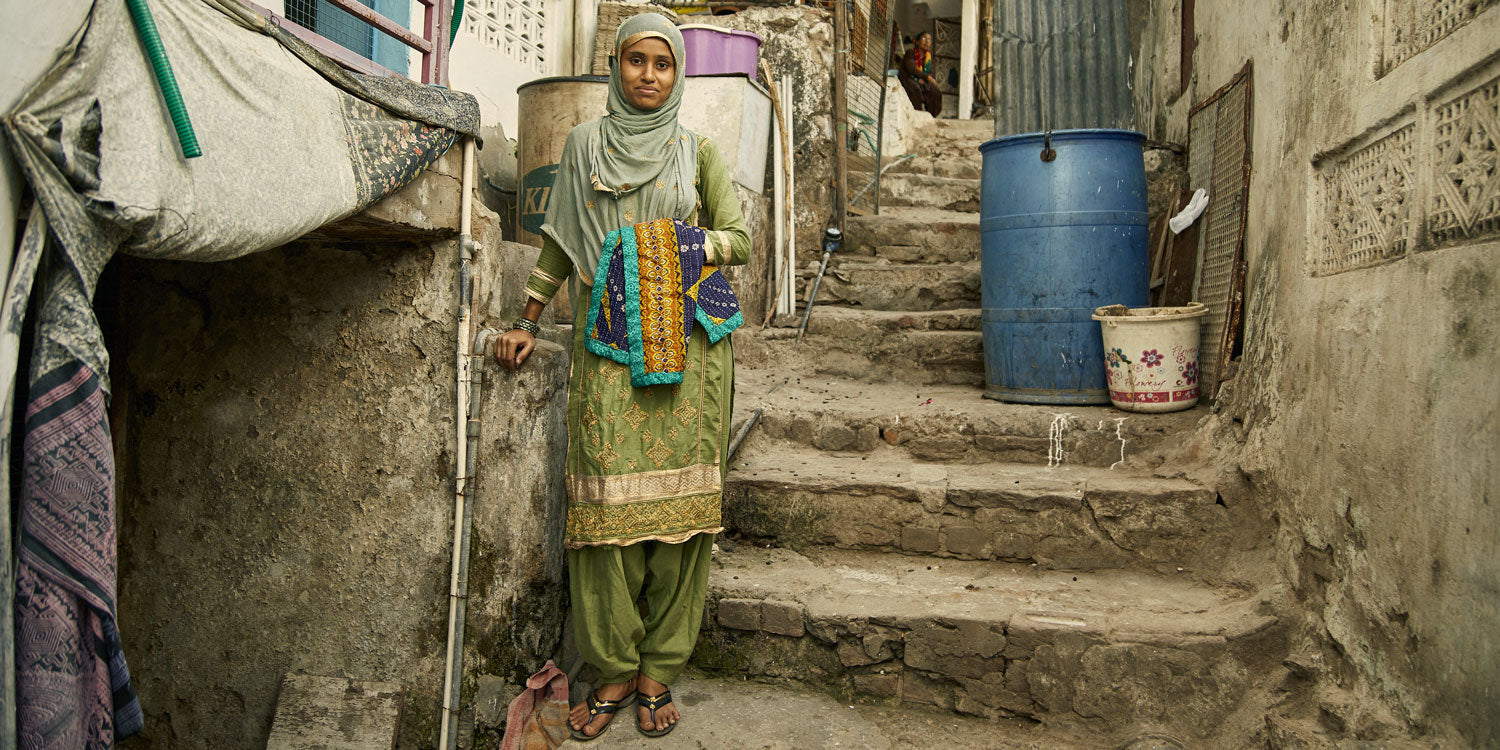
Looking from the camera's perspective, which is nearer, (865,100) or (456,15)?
(456,15)

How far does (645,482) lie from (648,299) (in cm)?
47

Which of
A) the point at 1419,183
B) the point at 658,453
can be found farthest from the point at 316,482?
the point at 1419,183

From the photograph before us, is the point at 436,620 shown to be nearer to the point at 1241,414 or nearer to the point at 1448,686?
the point at 1448,686

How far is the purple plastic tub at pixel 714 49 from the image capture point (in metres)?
4.94

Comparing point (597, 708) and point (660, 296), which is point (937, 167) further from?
point (597, 708)

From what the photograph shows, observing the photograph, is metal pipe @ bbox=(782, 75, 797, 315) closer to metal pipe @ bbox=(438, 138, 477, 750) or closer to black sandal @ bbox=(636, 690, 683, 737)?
metal pipe @ bbox=(438, 138, 477, 750)

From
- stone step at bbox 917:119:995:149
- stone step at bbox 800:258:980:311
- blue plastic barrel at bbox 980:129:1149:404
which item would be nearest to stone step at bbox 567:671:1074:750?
blue plastic barrel at bbox 980:129:1149:404

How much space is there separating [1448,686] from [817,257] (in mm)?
3804

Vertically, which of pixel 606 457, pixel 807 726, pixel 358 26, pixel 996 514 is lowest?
pixel 807 726

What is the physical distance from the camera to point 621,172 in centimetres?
239

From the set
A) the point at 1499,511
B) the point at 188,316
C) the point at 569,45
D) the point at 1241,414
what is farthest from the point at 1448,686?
the point at 569,45

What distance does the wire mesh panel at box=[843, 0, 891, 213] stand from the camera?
19.9ft

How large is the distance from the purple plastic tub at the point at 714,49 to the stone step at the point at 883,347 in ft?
4.75

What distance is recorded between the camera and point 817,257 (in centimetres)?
529
